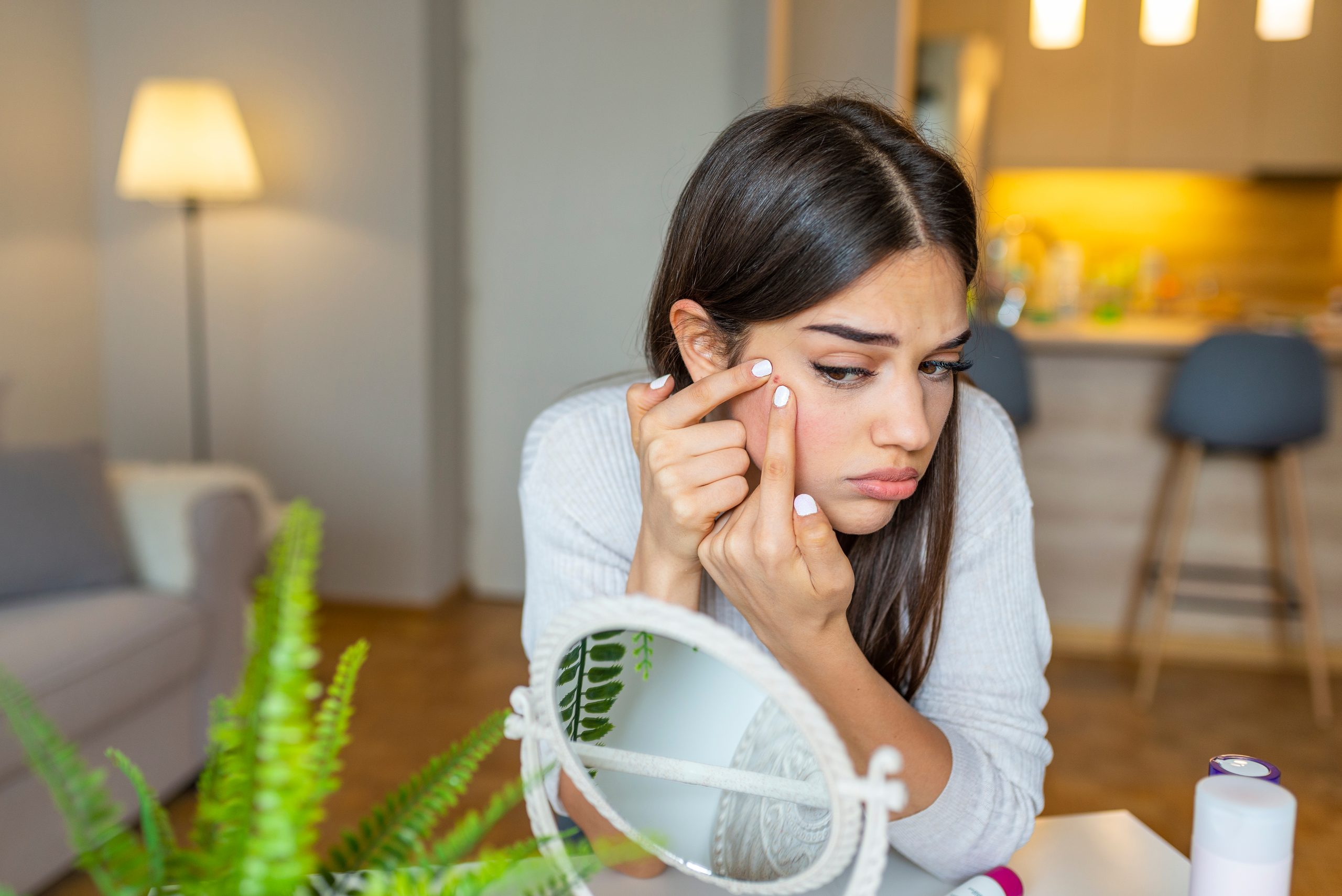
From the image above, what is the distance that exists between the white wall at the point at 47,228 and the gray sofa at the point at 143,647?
43.8 inches

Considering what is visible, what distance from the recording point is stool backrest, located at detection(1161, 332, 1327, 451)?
2.68 meters

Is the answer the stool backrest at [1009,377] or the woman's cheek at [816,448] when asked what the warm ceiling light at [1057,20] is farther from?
the woman's cheek at [816,448]

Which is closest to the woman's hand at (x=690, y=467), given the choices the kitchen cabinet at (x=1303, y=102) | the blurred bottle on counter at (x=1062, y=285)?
the blurred bottle on counter at (x=1062, y=285)

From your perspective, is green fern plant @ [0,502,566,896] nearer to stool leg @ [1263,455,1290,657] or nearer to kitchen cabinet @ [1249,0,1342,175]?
stool leg @ [1263,455,1290,657]

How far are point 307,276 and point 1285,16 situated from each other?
109 inches

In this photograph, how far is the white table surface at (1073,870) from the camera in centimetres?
76

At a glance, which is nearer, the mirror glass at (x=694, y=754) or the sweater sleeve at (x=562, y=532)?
the mirror glass at (x=694, y=754)

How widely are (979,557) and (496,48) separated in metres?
2.83

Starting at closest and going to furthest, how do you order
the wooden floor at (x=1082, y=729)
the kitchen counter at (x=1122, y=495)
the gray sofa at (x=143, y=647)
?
the gray sofa at (x=143, y=647) → the wooden floor at (x=1082, y=729) → the kitchen counter at (x=1122, y=495)

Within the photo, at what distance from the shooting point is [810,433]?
0.80 m

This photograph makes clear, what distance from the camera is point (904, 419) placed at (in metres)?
0.77

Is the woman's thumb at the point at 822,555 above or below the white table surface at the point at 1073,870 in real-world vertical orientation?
above

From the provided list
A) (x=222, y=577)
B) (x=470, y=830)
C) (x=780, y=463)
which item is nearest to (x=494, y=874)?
(x=470, y=830)

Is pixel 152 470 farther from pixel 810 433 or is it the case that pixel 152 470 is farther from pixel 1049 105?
pixel 1049 105
